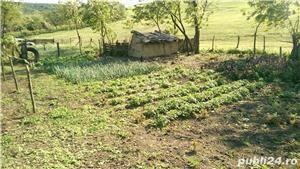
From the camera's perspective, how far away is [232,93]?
49.4 feet

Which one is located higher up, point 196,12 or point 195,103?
point 196,12

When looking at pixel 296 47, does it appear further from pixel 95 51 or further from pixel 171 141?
pixel 95 51

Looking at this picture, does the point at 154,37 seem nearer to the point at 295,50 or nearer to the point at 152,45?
the point at 152,45

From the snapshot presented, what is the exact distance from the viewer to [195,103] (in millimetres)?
13812

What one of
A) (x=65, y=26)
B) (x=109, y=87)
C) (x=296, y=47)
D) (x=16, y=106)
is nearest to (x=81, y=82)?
(x=109, y=87)

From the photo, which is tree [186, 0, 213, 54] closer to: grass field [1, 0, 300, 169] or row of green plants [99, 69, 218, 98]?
grass field [1, 0, 300, 169]

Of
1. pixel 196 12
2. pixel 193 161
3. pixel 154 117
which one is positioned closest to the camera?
pixel 193 161

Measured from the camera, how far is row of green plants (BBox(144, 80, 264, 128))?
12484mm

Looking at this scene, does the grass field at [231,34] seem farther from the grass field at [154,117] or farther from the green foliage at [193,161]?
the green foliage at [193,161]

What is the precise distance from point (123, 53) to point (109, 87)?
12782mm

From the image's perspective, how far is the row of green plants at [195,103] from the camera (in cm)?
1248

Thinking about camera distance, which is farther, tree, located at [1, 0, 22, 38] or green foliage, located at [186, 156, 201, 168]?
tree, located at [1, 0, 22, 38]

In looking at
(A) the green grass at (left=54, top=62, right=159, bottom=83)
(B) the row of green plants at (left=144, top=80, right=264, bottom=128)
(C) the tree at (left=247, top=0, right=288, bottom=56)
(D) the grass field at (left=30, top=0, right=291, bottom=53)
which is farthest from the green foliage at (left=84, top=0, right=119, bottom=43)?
(B) the row of green plants at (left=144, top=80, right=264, bottom=128)

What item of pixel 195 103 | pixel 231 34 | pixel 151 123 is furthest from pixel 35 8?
pixel 151 123
